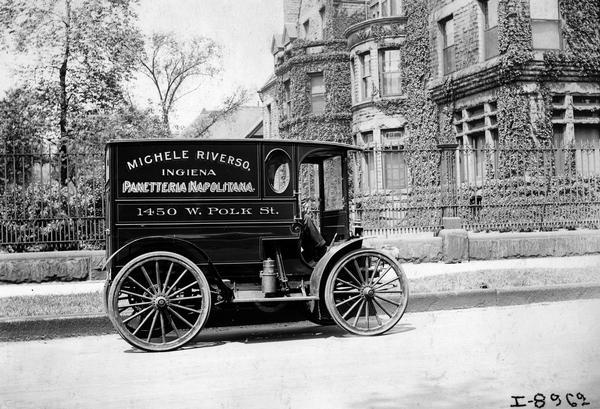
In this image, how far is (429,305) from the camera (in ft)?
28.6

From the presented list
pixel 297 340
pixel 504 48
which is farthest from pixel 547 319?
pixel 504 48

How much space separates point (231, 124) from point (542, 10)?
62.8ft

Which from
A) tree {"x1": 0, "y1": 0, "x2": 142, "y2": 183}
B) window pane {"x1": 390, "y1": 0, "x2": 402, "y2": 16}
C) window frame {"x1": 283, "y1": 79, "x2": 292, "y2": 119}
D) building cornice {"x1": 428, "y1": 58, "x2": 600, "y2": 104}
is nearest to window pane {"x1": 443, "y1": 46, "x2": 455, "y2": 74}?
building cornice {"x1": 428, "y1": 58, "x2": 600, "y2": 104}

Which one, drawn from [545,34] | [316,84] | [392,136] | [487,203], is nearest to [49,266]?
[487,203]

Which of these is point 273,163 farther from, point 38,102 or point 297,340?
point 38,102

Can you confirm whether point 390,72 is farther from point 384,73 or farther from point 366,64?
point 366,64

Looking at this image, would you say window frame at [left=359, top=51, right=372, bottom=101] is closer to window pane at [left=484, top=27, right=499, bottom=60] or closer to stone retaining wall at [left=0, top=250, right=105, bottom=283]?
window pane at [left=484, top=27, right=499, bottom=60]

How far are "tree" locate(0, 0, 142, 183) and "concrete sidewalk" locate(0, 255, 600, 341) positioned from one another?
8.01 ft

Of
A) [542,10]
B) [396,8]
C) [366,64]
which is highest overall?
[396,8]

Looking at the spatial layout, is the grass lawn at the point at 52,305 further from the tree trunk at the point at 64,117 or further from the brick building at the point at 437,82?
the brick building at the point at 437,82

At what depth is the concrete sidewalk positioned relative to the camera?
748 centimetres

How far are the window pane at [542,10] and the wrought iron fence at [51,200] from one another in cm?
1457

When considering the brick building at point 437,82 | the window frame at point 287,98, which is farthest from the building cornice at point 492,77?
the window frame at point 287,98

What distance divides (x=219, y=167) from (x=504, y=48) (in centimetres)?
1603
